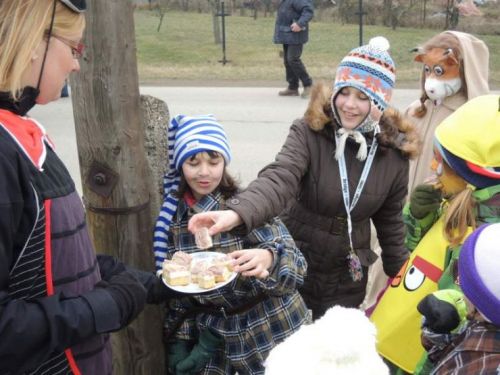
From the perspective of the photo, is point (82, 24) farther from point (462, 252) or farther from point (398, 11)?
point (398, 11)

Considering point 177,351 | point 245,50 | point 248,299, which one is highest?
point 248,299

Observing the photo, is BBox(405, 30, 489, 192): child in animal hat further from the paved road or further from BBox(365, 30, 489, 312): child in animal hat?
the paved road

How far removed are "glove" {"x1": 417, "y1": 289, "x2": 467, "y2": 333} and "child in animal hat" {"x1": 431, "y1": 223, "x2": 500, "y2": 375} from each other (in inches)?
6.6

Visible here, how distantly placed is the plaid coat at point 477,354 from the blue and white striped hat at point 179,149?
118 centimetres

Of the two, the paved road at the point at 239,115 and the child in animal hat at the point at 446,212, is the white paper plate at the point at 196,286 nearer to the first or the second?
the child in animal hat at the point at 446,212

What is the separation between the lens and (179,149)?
241 cm

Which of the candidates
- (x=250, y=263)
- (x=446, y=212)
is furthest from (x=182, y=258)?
(x=446, y=212)

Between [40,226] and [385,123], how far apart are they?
5.80 feet

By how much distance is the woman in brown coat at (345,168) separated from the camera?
2.59 metres

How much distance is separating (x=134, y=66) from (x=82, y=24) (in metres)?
0.53

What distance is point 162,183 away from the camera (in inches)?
104

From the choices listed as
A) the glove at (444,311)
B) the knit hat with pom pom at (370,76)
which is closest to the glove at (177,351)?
the glove at (444,311)

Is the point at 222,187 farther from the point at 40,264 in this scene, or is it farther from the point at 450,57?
the point at 450,57

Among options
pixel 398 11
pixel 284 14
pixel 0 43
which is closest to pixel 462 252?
pixel 0 43
